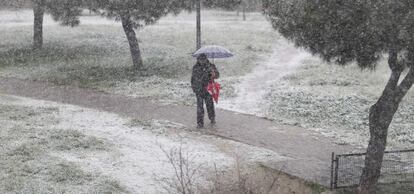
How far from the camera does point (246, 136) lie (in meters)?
15.2

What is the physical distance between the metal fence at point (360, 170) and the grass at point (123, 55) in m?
7.37

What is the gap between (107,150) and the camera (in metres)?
13.9

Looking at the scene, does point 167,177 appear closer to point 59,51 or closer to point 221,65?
point 221,65

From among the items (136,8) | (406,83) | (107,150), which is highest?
(136,8)

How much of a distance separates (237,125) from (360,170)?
4631mm

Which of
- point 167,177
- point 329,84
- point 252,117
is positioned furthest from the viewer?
point 329,84

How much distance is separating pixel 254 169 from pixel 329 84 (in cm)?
987

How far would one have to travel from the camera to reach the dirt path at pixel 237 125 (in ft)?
43.0

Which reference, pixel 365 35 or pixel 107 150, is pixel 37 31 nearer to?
pixel 107 150

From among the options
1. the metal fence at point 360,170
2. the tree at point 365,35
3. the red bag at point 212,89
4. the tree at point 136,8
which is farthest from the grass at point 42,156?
the tree at point 136,8

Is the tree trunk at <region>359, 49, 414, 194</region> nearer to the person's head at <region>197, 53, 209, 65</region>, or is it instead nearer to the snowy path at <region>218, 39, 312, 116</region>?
the snowy path at <region>218, 39, 312, 116</region>

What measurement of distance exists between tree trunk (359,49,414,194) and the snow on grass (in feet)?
8.52

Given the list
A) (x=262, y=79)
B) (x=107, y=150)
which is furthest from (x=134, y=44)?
(x=107, y=150)

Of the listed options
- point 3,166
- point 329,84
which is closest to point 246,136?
point 3,166
